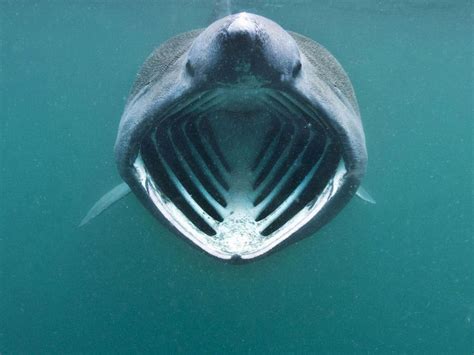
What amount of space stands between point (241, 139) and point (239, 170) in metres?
0.20

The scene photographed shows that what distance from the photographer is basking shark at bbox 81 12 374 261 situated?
221cm

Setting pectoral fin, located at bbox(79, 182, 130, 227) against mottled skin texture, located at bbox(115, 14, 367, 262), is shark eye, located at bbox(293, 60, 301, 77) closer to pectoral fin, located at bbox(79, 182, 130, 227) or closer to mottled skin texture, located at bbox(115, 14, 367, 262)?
mottled skin texture, located at bbox(115, 14, 367, 262)

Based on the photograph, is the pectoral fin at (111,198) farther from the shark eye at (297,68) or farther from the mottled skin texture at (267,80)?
the shark eye at (297,68)

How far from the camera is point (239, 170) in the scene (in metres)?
3.34

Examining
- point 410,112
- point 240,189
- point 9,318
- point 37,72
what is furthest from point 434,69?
point 240,189

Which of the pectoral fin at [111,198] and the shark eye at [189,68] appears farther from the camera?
the pectoral fin at [111,198]

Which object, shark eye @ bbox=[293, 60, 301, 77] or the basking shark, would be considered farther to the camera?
shark eye @ bbox=[293, 60, 301, 77]

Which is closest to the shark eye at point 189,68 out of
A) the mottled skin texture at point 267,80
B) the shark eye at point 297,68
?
the mottled skin texture at point 267,80

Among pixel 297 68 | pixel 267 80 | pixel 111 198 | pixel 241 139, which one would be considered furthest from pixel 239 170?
pixel 111 198

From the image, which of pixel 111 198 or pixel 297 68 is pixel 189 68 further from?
pixel 111 198

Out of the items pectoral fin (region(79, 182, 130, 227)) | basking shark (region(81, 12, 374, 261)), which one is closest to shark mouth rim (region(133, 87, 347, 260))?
basking shark (region(81, 12, 374, 261))

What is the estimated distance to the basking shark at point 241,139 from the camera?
7.26ft

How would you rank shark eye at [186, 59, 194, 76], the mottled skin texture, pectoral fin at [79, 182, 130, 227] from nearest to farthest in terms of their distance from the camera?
the mottled skin texture < shark eye at [186, 59, 194, 76] < pectoral fin at [79, 182, 130, 227]

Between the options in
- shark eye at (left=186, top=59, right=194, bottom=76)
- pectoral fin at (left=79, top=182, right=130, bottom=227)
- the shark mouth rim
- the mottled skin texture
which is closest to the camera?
the mottled skin texture
